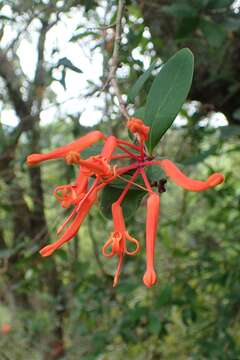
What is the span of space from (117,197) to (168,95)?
19 centimetres

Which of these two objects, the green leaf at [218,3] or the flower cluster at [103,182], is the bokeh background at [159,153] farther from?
the flower cluster at [103,182]

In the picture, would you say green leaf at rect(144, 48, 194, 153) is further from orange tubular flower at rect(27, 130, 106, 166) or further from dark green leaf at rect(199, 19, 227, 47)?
dark green leaf at rect(199, 19, 227, 47)

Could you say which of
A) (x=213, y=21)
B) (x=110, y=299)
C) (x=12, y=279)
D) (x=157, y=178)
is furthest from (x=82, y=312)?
(x=157, y=178)

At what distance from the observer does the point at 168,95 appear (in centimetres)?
92

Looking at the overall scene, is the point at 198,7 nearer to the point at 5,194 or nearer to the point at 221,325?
the point at 221,325

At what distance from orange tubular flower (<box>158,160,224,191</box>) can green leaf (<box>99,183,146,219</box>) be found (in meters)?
0.18

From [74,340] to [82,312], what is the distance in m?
0.51

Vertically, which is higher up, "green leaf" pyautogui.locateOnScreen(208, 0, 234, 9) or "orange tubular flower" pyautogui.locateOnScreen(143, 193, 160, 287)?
"orange tubular flower" pyautogui.locateOnScreen(143, 193, 160, 287)

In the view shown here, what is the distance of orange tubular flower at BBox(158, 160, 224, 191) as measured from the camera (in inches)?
→ 26.9

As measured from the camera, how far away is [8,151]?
2.38 metres

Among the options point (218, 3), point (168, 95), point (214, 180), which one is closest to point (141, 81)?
point (168, 95)

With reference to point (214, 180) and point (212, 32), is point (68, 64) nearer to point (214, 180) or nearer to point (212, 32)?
point (212, 32)

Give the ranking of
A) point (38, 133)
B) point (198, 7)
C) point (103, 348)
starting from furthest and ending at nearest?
point (38, 133)
point (103, 348)
point (198, 7)

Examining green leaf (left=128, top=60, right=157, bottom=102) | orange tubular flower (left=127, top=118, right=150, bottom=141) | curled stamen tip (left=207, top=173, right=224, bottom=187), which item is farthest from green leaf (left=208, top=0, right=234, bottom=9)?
curled stamen tip (left=207, top=173, right=224, bottom=187)
